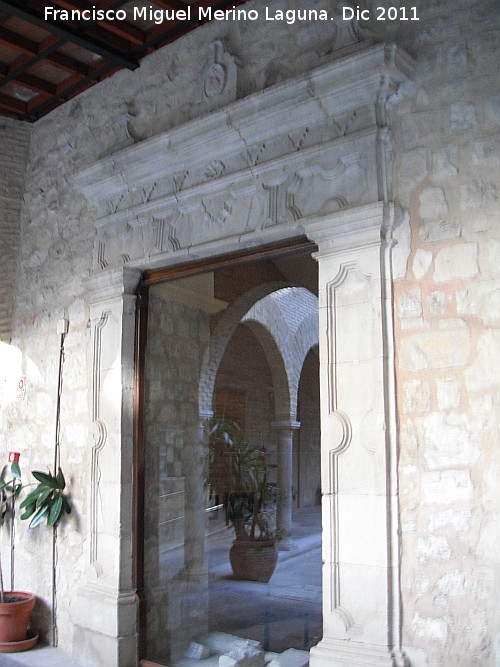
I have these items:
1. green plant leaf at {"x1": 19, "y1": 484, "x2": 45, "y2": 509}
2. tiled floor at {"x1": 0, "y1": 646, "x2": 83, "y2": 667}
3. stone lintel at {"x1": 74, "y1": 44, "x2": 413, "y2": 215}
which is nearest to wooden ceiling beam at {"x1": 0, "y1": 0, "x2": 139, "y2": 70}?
stone lintel at {"x1": 74, "y1": 44, "x2": 413, "y2": 215}

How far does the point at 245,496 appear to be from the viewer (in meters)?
3.92

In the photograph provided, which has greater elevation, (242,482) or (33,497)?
(242,482)

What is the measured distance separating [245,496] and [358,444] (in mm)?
982

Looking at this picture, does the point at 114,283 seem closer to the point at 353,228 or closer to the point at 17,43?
the point at 17,43

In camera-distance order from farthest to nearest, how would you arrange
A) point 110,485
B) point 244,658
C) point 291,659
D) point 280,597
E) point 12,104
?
1. point 12,104
2. point 110,485
3. point 244,658
4. point 280,597
5. point 291,659

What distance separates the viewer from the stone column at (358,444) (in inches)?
119

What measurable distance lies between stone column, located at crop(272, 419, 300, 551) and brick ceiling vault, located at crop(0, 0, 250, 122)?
7.86 feet

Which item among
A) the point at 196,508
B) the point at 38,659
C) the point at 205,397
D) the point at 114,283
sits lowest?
the point at 38,659

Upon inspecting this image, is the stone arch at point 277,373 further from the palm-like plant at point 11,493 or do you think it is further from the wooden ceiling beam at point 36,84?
the wooden ceiling beam at point 36,84

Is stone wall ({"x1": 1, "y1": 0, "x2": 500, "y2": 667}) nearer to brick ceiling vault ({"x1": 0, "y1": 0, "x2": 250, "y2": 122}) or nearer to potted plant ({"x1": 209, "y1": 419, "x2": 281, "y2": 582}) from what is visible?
brick ceiling vault ({"x1": 0, "y1": 0, "x2": 250, "y2": 122})

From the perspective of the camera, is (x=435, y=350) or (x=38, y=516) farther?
(x=38, y=516)

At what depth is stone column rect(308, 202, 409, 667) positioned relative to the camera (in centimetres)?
303

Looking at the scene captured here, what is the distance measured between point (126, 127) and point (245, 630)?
311 cm

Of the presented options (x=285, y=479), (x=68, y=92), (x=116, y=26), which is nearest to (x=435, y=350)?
(x=285, y=479)
